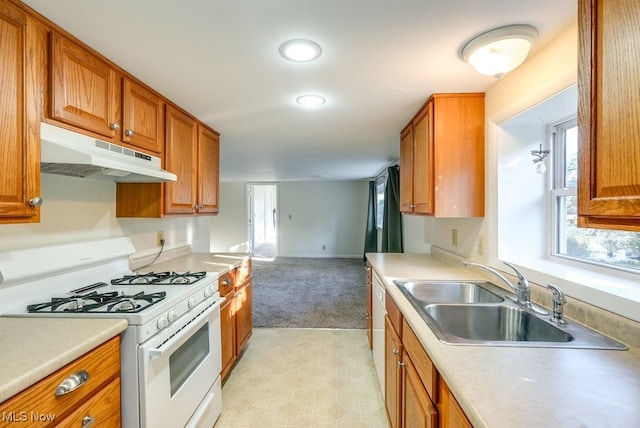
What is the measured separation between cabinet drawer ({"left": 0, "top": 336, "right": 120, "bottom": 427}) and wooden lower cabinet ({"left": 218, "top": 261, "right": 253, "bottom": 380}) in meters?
1.00

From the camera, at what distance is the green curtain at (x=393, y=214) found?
4.48m

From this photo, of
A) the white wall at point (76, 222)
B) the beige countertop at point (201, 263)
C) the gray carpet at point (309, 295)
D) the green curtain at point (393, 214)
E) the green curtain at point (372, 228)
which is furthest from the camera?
the green curtain at point (372, 228)

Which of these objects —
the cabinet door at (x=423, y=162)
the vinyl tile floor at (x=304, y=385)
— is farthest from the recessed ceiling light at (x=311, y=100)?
the vinyl tile floor at (x=304, y=385)

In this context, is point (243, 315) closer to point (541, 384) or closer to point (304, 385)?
point (304, 385)

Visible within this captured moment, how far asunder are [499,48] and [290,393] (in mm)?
2396

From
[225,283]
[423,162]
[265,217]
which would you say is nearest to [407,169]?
[423,162]

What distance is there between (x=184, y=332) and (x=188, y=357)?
0.20 meters

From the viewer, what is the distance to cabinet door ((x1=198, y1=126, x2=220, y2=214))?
2.51m

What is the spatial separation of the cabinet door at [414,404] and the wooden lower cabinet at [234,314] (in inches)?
51.7

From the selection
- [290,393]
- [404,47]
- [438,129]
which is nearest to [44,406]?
[290,393]

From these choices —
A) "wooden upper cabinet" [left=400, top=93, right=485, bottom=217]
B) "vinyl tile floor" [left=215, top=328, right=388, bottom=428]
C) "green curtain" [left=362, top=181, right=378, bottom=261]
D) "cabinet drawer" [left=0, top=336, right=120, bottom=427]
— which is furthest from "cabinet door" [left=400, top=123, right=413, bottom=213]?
"green curtain" [left=362, top=181, right=378, bottom=261]

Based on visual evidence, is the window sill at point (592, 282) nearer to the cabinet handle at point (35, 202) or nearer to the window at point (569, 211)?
the window at point (569, 211)

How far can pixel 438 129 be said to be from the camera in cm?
192

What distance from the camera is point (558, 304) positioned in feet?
3.83
